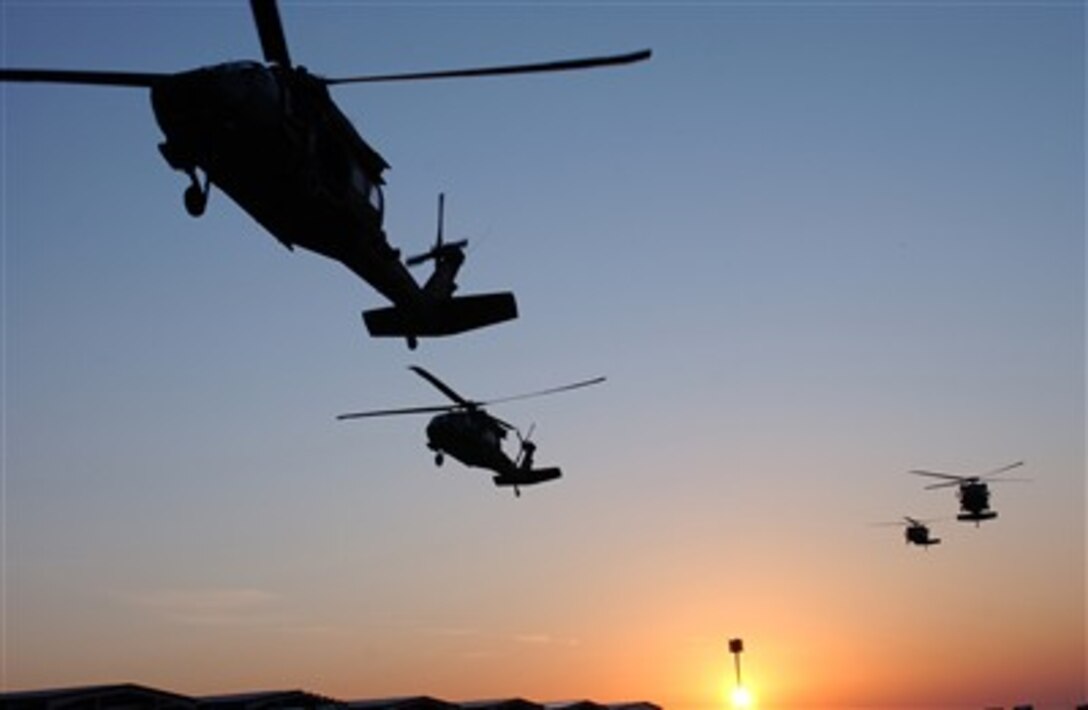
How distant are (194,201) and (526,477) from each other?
2418cm

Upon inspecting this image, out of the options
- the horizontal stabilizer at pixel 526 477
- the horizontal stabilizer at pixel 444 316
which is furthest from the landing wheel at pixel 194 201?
the horizontal stabilizer at pixel 526 477

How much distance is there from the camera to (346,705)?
3919 cm

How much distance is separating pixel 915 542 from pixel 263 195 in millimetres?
52753

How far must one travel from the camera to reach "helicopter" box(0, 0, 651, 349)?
13.7m

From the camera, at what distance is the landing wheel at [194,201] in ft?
48.0

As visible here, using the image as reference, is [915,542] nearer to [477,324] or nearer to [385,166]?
[477,324]

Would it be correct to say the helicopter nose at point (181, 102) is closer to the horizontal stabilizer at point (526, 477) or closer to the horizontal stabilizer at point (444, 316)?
the horizontal stabilizer at point (444, 316)

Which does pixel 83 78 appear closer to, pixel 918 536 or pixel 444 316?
pixel 444 316

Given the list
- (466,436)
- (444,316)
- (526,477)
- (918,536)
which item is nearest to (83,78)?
(444,316)

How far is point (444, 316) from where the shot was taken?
21703 mm

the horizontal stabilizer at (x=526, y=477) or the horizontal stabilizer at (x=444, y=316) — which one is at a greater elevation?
the horizontal stabilizer at (x=526, y=477)

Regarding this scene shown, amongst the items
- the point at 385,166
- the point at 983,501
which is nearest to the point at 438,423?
the point at 385,166

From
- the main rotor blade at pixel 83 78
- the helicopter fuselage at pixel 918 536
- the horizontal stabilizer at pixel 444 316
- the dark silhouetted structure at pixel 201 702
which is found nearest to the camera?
the main rotor blade at pixel 83 78

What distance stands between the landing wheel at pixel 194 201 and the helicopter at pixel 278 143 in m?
0.01
